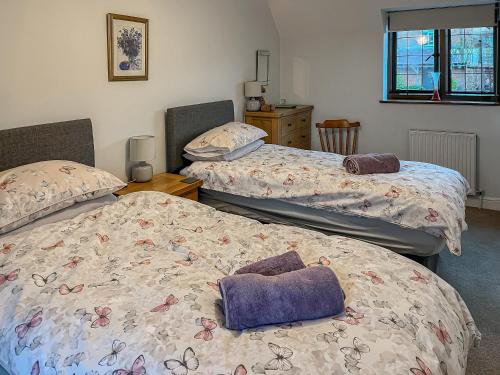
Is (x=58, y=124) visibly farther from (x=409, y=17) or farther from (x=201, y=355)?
(x=409, y=17)

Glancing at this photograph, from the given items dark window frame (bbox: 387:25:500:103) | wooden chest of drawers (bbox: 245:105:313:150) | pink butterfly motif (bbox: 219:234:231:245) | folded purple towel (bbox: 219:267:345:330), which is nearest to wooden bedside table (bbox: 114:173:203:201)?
pink butterfly motif (bbox: 219:234:231:245)

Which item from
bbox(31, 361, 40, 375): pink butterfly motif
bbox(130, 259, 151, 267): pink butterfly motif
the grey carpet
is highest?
bbox(130, 259, 151, 267): pink butterfly motif

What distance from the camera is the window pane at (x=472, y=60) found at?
4.20 metres

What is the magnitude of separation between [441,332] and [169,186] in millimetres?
2044

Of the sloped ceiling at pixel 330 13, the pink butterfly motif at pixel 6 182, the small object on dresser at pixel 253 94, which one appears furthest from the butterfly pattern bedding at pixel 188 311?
the sloped ceiling at pixel 330 13

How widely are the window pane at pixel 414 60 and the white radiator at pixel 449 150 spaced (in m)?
0.55

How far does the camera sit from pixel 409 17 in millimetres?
4281

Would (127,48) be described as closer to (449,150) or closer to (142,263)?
(142,263)

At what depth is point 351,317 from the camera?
4.34 feet

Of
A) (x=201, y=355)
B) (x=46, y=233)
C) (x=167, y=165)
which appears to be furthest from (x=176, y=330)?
(x=167, y=165)

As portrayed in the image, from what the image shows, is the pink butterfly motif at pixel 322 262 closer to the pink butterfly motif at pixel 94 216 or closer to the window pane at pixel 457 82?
the pink butterfly motif at pixel 94 216

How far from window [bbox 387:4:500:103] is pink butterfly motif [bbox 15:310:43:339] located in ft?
13.7

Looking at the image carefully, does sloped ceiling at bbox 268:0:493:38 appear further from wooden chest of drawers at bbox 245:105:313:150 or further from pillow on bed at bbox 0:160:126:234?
Result: pillow on bed at bbox 0:160:126:234

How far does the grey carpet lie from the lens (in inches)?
84.0
